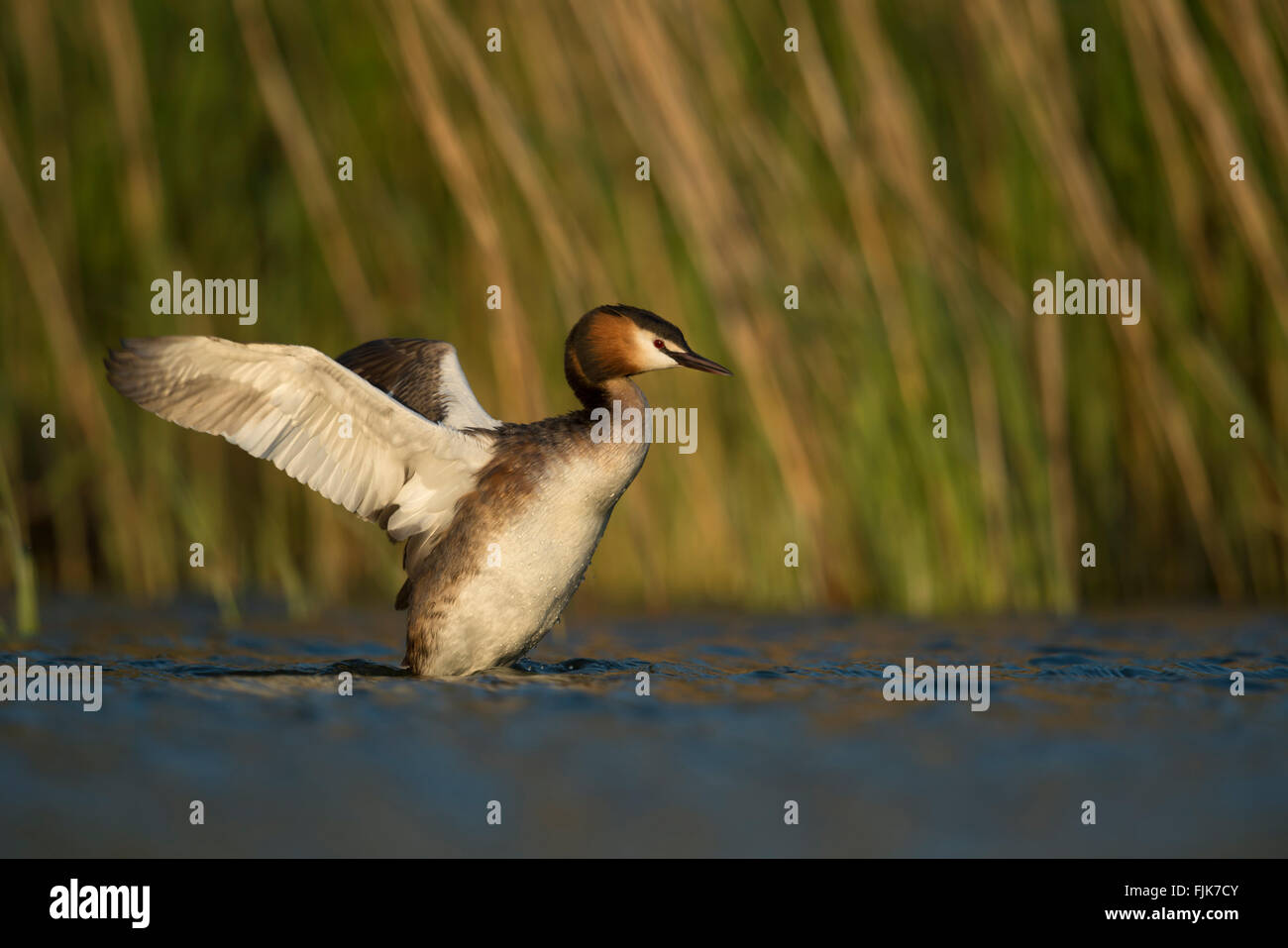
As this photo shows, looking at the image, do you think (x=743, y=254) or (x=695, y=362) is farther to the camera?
(x=743, y=254)

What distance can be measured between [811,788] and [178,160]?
21.2ft

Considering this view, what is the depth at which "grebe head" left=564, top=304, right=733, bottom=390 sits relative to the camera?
702 centimetres

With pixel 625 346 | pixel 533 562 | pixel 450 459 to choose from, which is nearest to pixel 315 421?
pixel 450 459

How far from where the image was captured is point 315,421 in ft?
21.7

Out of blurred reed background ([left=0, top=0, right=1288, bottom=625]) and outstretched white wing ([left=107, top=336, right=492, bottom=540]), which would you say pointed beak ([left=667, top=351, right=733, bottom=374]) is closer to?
outstretched white wing ([left=107, top=336, right=492, bottom=540])

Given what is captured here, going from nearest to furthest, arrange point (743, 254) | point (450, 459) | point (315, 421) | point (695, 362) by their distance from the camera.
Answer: point (315, 421) → point (450, 459) → point (695, 362) → point (743, 254)

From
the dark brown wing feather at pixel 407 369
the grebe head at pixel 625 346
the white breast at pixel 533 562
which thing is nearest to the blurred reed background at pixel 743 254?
the dark brown wing feather at pixel 407 369

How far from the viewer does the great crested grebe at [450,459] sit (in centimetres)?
641

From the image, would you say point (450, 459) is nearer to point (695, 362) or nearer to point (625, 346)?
point (625, 346)

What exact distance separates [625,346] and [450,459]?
94 centimetres

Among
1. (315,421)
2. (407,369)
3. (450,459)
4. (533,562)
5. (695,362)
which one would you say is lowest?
(533,562)

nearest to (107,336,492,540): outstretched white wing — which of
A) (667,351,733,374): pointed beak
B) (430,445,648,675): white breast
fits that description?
(430,445,648,675): white breast

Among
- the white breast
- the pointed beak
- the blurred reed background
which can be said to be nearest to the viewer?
the white breast

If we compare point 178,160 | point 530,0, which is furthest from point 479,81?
point 178,160
